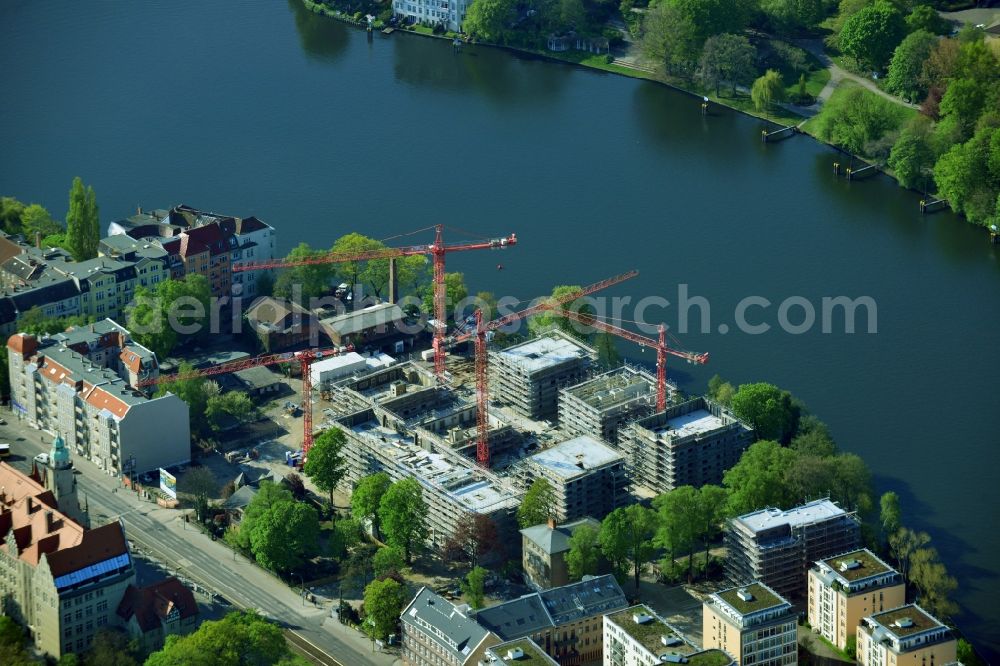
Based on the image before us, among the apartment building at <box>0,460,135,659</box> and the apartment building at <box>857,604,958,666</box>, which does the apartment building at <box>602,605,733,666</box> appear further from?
the apartment building at <box>0,460,135,659</box>

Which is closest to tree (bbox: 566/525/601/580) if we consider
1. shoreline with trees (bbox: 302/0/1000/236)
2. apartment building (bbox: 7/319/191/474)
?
apartment building (bbox: 7/319/191/474)

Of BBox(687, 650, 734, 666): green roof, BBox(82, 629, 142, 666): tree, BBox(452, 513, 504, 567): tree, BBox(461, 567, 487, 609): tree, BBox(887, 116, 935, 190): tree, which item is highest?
BBox(887, 116, 935, 190): tree

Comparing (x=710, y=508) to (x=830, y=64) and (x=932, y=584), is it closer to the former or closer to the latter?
(x=932, y=584)

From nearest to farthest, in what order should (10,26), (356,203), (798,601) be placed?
(798,601), (356,203), (10,26)

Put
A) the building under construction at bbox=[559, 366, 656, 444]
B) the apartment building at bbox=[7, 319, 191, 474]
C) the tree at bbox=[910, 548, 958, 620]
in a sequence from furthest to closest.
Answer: the building under construction at bbox=[559, 366, 656, 444], the apartment building at bbox=[7, 319, 191, 474], the tree at bbox=[910, 548, 958, 620]

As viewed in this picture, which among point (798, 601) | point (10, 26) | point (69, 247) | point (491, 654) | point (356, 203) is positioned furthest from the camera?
point (10, 26)

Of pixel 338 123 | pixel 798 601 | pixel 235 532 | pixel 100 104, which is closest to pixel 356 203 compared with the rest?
pixel 338 123

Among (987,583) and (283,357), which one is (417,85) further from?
(987,583)

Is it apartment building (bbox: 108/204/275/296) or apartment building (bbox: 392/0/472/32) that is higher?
apartment building (bbox: 392/0/472/32)
